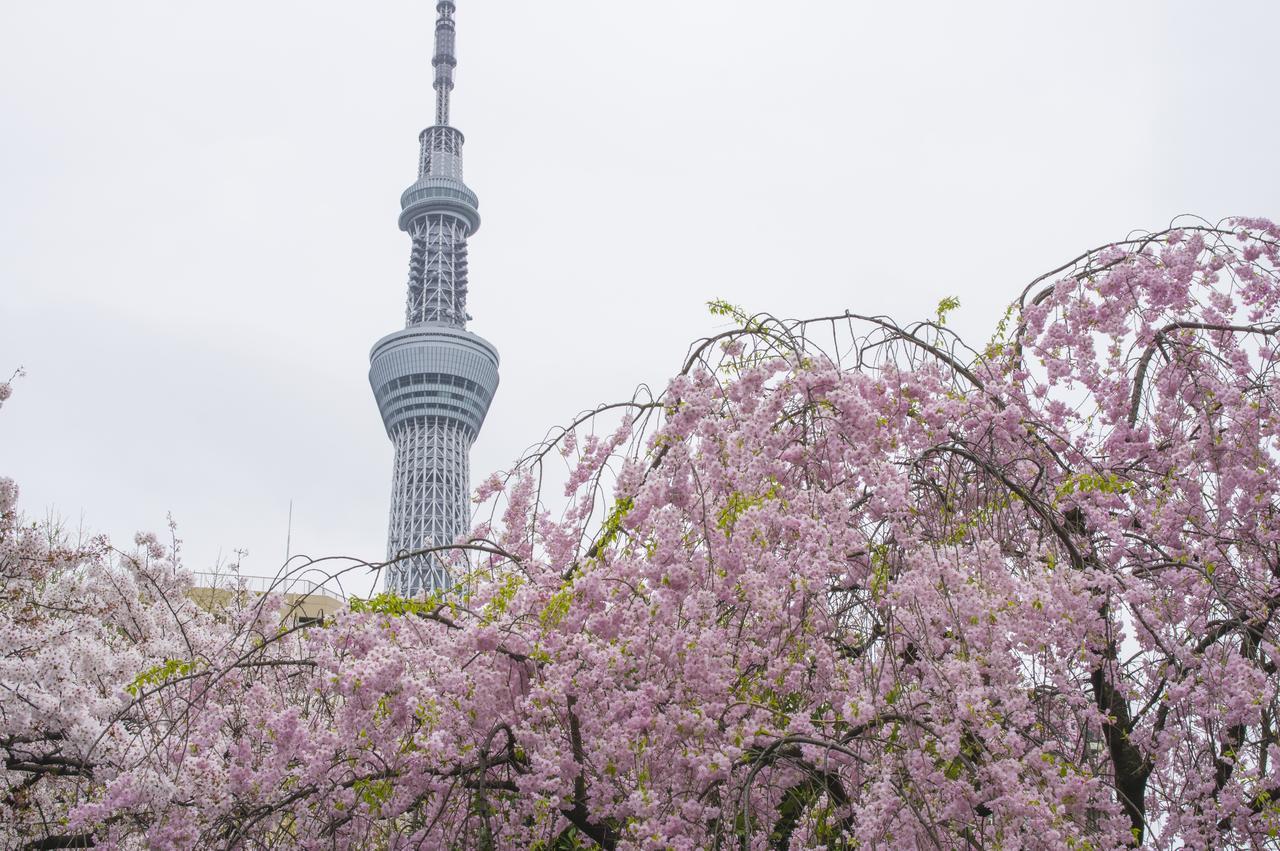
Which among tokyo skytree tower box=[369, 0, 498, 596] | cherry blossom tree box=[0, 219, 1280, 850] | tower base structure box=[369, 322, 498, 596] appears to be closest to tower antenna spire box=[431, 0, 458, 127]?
tokyo skytree tower box=[369, 0, 498, 596]

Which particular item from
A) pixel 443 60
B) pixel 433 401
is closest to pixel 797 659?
pixel 433 401

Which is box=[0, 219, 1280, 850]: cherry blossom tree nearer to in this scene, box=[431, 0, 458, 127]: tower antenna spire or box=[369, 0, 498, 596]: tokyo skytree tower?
box=[369, 0, 498, 596]: tokyo skytree tower

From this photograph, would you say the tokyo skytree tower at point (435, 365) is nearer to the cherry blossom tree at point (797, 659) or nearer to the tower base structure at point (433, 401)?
the tower base structure at point (433, 401)

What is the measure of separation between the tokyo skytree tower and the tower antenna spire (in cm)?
11

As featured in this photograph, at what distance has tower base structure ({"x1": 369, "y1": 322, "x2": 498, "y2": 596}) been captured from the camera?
6444 centimetres

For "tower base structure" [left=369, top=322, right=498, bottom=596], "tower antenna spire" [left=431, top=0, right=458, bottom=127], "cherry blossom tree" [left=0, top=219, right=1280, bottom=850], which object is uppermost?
"tower antenna spire" [left=431, top=0, right=458, bottom=127]

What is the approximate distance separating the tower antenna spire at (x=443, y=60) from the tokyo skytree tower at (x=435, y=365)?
11 centimetres

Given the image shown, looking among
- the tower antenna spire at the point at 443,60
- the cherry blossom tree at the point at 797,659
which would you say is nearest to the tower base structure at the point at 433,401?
the tower antenna spire at the point at 443,60

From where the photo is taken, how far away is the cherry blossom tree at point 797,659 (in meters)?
4.06

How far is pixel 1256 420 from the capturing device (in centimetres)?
532

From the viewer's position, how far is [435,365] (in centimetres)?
6744

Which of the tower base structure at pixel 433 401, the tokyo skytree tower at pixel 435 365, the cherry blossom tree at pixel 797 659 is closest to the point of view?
the cherry blossom tree at pixel 797 659

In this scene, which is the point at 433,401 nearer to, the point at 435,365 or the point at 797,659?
the point at 435,365

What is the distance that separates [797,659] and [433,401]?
64064mm
